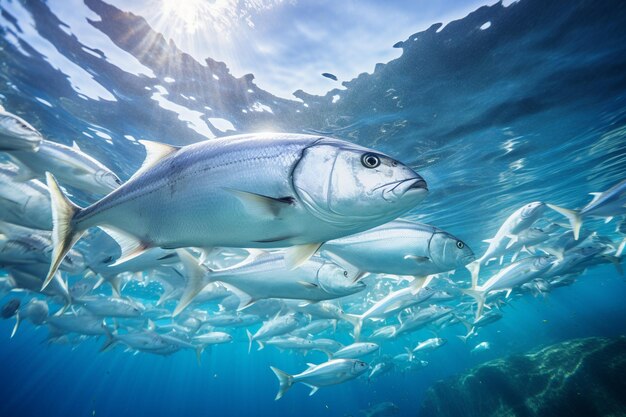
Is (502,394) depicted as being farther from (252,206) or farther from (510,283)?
(252,206)

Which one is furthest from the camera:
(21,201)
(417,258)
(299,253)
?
(21,201)

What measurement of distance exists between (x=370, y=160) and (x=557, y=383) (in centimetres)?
1587

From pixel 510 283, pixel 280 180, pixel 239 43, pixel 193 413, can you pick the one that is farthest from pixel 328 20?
pixel 193 413

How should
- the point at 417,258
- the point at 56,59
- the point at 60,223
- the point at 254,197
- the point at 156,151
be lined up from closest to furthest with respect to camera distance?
the point at 254,197, the point at 60,223, the point at 156,151, the point at 417,258, the point at 56,59

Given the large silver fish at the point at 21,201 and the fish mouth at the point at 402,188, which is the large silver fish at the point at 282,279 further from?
the large silver fish at the point at 21,201

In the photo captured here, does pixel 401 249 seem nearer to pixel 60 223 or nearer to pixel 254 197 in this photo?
pixel 254 197

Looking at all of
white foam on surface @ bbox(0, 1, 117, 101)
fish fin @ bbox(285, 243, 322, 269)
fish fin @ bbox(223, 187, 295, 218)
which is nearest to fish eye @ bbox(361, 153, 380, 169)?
fish fin @ bbox(223, 187, 295, 218)

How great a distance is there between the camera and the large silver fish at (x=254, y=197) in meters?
1.82

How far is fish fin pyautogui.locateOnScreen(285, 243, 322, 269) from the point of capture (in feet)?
6.98

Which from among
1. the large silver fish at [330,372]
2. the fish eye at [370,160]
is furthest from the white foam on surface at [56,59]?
the large silver fish at [330,372]

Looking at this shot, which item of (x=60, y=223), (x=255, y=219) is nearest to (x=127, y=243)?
(x=60, y=223)

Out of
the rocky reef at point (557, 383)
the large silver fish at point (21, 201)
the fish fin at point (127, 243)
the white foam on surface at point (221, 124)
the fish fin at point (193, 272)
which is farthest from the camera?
the rocky reef at point (557, 383)

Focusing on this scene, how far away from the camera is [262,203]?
1768 millimetres

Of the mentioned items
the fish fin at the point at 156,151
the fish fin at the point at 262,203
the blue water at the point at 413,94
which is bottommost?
the fish fin at the point at 262,203
